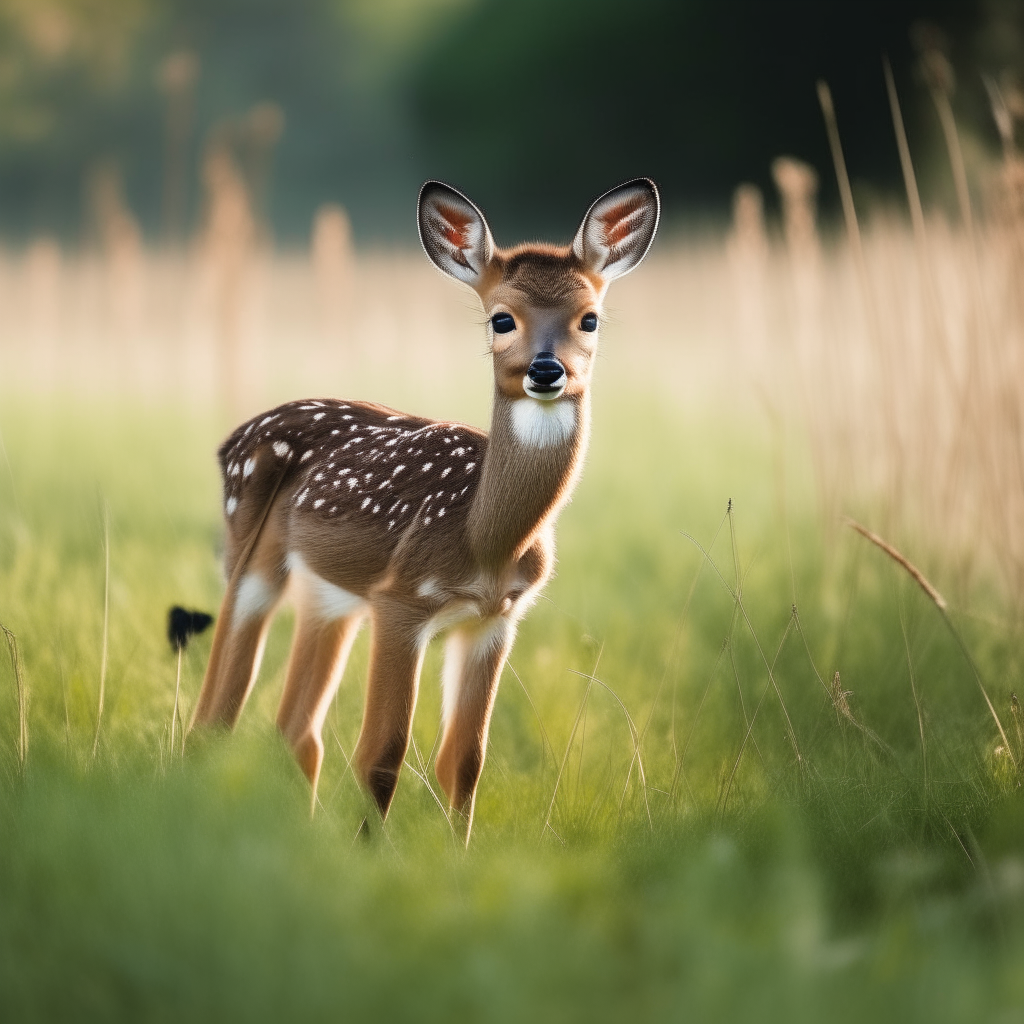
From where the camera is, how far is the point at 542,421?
2.71 meters

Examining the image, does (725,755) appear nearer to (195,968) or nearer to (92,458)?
(195,968)

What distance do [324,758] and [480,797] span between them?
393mm

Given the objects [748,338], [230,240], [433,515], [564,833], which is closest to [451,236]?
[433,515]

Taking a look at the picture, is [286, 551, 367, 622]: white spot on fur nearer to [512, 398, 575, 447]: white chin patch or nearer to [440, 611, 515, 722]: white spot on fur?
[440, 611, 515, 722]: white spot on fur

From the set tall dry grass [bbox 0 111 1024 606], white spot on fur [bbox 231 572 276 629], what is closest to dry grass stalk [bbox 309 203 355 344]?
tall dry grass [bbox 0 111 1024 606]

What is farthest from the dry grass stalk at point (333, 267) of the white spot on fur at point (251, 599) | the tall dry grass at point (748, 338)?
the white spot on fur at point (251, 599)

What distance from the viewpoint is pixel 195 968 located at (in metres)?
1.87

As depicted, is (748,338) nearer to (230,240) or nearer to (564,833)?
(230,240)

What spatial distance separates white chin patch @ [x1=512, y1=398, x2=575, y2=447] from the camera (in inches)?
107

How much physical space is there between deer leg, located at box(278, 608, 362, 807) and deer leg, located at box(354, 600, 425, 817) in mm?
360

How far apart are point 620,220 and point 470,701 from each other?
1.15 meters

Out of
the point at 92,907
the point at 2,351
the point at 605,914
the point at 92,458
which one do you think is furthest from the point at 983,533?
the point at 2,351

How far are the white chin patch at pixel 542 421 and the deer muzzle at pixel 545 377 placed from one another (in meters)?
0.09

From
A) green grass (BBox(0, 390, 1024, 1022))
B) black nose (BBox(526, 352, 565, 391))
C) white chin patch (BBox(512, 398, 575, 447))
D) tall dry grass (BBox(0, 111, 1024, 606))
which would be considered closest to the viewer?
green grass (BBox(0, 390, 1024, 1022))
